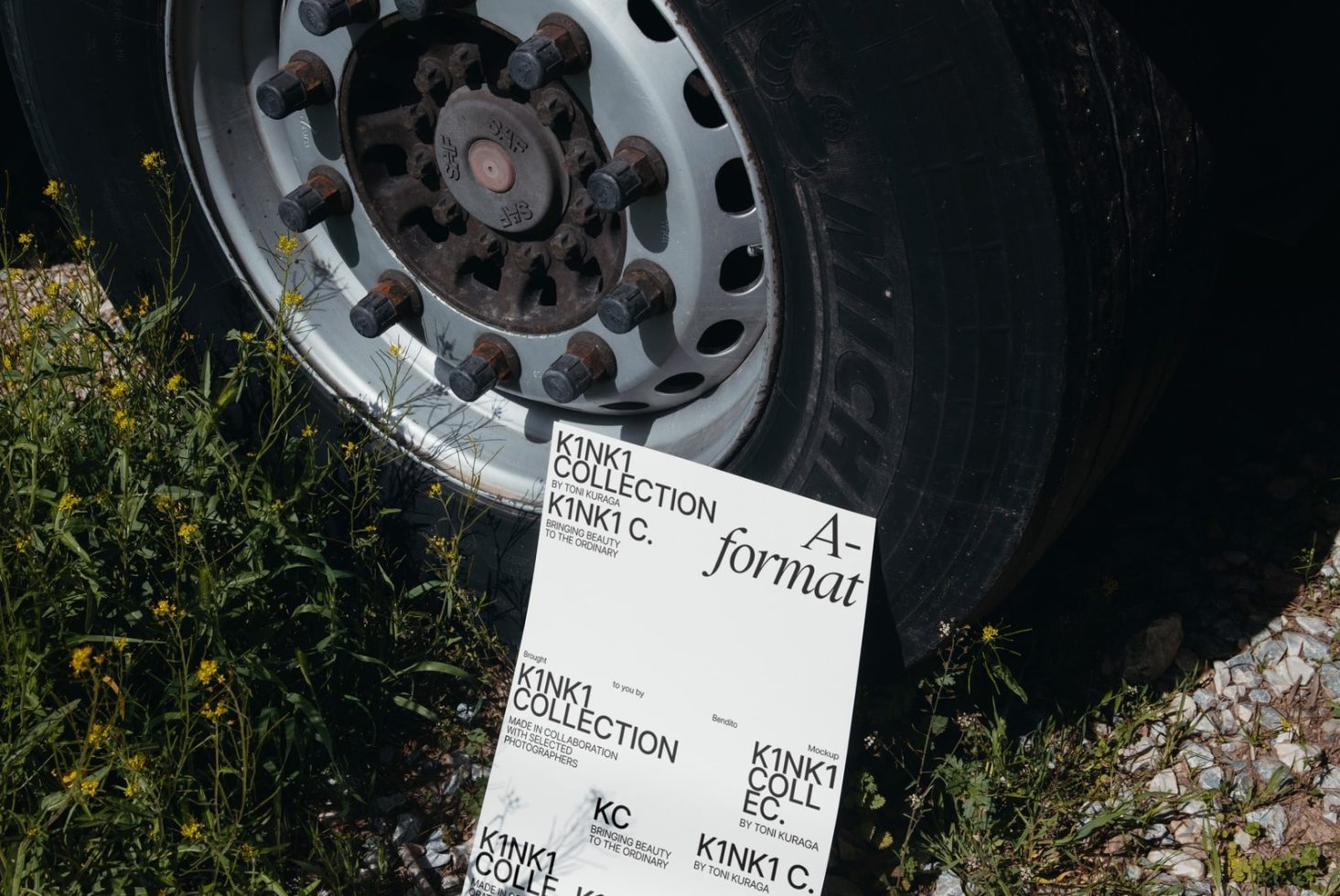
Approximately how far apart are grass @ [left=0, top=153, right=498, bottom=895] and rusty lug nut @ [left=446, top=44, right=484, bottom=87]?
43 centimetres

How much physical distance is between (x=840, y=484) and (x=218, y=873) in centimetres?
104

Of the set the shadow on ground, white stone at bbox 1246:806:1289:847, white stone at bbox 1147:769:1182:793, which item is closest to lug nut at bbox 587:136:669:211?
the shadow on ground

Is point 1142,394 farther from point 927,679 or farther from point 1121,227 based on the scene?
point 927,679

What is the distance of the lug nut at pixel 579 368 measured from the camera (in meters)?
2.11

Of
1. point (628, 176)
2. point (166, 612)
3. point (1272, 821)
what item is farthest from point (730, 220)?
point (1272, 821)

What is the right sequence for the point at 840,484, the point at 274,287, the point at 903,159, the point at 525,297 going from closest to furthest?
1. the point at 903,159
2. the point at 840,484
3. the point at 525,297
4. the point at 274,287

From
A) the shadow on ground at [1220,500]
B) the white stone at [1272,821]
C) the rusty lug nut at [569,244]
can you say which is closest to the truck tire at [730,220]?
the rusty lug nut at [569,244]

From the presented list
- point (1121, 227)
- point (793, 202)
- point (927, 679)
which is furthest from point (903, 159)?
point (927, 679)

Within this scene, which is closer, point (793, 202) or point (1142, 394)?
point (793, 202)

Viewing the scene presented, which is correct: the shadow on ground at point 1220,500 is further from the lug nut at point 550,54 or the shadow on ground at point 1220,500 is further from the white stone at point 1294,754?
the lug nut at point 550,54

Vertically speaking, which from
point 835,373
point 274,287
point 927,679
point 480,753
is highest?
point 835,373

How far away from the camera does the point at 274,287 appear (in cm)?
246

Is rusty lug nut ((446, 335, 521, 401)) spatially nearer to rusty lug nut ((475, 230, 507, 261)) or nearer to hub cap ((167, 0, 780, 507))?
hub cap ((167, 0, 780, 507))

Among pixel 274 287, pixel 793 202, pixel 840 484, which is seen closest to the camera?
pixel 793 202
